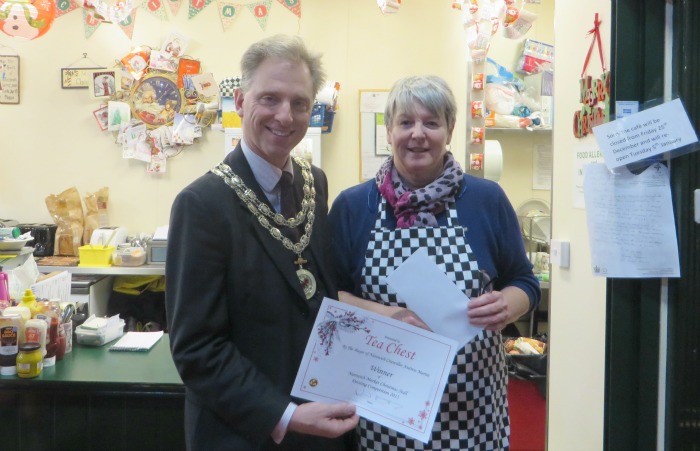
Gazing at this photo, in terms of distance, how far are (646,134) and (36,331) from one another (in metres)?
1.88

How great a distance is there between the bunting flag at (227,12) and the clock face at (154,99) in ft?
1.96

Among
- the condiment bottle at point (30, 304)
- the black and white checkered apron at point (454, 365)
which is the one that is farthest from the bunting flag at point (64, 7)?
the black and white checkered apron at point (454, 365)

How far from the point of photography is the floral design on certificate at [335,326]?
1.16m

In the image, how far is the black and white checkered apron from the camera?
4.37 ft

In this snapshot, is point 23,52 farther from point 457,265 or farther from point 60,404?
point 457,265

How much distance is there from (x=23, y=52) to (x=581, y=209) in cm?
420

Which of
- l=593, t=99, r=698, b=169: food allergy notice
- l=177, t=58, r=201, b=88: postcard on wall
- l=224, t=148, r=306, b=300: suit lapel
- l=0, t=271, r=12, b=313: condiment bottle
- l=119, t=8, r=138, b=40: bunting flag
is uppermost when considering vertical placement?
l=119, t=8, r=138, b=40: bunting flag

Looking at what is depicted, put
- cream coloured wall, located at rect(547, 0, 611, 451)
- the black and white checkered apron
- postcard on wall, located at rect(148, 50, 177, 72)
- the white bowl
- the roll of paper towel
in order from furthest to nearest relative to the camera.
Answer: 1. postcard on wall, located at rect(148, 50, 177, 72)
2. the roll of paper towel
3. the white bowl
4. cream coloured wall, located at rect(547, 0, 611, 451)
5. the black and white checkered apron

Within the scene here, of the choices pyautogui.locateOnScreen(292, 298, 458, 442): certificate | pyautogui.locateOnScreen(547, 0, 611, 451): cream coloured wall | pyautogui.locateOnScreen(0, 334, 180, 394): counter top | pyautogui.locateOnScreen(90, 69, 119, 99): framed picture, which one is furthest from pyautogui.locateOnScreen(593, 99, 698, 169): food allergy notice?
pyautogui.locateOnScreen(90, 69, 119, 99): framed picture

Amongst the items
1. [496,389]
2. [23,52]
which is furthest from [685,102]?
[23,52]

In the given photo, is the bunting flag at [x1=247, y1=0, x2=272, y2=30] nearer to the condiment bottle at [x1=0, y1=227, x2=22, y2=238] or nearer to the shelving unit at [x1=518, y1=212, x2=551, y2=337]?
the shelving unit at [x1=518, y1=212, x2=551, y2=337]

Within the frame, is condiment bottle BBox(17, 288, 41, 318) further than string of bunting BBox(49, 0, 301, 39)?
No

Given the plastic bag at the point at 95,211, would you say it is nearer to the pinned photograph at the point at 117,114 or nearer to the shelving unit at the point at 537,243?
the pinned photograph at the point at 117,114

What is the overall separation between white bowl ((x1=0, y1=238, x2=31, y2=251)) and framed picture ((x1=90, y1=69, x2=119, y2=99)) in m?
2.23
